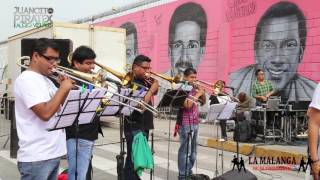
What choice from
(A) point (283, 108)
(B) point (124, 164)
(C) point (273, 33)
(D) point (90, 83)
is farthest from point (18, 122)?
(C) point (273, 33)

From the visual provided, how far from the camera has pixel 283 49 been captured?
12.7m

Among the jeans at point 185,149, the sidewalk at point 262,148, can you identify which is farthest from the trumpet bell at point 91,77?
the sidewalk at point 262,148

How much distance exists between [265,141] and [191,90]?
4.74 metres

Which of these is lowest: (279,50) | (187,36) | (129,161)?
(129,161)

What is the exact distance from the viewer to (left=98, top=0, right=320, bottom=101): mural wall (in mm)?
12125

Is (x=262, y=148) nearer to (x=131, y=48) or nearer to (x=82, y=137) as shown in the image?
(x=82, y=137)

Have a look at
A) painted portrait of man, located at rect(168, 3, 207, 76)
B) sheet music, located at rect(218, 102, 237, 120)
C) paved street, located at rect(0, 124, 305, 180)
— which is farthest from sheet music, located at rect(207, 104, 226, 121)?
painted portrait of man, located at rect(168, 3, 207, 76)

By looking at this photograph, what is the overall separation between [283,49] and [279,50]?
152mm

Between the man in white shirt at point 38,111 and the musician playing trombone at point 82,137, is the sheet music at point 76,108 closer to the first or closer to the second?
the man in white shirt at point 38,111

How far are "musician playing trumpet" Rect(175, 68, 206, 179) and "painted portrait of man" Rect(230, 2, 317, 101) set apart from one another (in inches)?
231

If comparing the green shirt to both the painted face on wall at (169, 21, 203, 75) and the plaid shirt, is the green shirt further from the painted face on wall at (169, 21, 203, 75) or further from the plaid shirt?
the painted face on wall at (169, 21, 203, 75)

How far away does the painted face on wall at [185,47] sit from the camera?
16578 mm

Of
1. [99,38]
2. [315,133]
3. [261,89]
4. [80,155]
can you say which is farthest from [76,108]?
[99,38]

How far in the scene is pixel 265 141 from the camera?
35.4 feet
